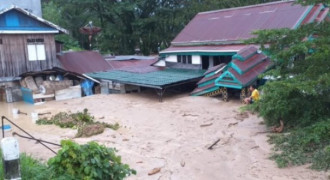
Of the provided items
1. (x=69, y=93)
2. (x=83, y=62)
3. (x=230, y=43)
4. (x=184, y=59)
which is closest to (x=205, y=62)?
(x=184, y=59)

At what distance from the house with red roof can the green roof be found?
877 millimetres

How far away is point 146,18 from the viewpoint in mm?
36094

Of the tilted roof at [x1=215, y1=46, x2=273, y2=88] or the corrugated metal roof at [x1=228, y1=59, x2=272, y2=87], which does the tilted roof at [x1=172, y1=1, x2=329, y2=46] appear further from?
the corrugated metal roof at [x1=228, y1=59, x2=272, y2=87]

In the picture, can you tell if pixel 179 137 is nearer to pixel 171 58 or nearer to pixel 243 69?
pixel 243 69

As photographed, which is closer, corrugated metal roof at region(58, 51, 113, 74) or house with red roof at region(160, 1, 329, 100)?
house with red roof at region(160, 1, 329, 100)

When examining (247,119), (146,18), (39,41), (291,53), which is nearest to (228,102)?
(247,119)

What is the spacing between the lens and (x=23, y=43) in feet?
79.9

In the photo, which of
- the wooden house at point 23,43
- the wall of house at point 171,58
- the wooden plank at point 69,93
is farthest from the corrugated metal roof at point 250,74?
the wooden house at point 23,43

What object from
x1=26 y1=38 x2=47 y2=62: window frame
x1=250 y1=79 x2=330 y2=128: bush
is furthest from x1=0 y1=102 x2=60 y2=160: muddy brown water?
x1=250 y1=79 x2=330 y2=128: bush

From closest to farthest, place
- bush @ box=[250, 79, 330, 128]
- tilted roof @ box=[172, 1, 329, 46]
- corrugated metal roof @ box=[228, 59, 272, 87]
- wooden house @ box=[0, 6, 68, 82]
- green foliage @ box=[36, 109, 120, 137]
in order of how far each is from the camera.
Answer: bush @ box=[250, 79, 330, 128] < green foliage @ box=[36, 109, 120, 137] < corrugated metal roof @ box=[228, 59, 272, 87] < tilted roof @ box=[172, 1, 329, 46] < wooden house @ box=[0, 6, 68, 82]

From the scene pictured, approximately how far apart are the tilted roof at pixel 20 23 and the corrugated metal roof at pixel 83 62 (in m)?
2.97

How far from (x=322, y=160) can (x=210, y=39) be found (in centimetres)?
1613

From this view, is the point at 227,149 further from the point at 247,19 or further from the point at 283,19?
the point at 247,19

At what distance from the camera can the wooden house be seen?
2345 cm
